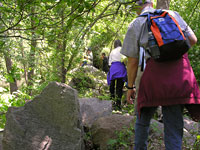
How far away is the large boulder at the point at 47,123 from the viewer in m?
2.62

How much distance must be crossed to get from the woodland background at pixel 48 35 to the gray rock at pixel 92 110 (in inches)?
46.3

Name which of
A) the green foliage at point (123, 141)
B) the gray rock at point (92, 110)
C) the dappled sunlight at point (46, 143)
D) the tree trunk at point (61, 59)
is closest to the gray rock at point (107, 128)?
the green foliage at point (123, 141)

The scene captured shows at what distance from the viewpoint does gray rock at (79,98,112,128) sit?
4012mm

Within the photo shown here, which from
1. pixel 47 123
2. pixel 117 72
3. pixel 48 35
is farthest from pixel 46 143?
pixel 117 72

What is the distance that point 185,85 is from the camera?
1.95m

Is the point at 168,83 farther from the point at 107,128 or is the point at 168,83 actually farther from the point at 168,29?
the point at 107,128

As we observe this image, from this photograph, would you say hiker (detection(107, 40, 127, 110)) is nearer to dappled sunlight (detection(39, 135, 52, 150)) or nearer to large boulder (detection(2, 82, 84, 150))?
large boulder (detection(2, 82, 84, 150))

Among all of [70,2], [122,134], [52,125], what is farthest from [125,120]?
[70,2]

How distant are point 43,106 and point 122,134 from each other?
1253 millimetres

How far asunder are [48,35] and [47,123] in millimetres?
1375

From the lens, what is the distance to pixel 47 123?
9.30ft

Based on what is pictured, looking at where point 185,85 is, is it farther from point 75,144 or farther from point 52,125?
point 52,125

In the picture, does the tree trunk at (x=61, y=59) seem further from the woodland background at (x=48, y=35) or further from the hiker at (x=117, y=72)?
the hiker at (x=117, y=72)

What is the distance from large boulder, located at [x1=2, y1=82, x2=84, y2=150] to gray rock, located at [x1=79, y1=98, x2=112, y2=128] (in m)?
1.01
